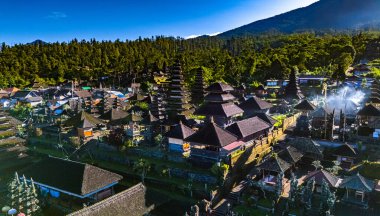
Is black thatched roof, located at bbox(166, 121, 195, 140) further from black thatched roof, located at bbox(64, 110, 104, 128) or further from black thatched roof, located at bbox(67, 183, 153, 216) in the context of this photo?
black thatched roof, located at bbox(64, 110, 104, 128)

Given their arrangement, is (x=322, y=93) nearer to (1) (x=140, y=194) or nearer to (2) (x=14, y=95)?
(1) (x=140, y=194)

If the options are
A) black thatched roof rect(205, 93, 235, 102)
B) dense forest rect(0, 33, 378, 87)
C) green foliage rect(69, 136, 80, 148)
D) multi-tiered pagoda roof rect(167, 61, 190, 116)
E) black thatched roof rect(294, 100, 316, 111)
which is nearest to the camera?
green foliage rect(69, 136, 80, 148)

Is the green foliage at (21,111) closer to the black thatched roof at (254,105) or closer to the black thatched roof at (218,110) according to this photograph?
the black thatched roof at (218,110)

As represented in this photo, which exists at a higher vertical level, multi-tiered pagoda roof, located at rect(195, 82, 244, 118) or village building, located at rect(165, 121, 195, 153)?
multi-tiered pagoda roof, located at rect(195, 82, 244, 118)

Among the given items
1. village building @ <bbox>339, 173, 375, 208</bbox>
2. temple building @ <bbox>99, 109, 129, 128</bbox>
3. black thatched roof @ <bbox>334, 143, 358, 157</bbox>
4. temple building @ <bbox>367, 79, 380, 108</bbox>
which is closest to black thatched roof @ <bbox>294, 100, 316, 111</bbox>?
temple building @ <bbox>367, 79, 380, 108</bbox>

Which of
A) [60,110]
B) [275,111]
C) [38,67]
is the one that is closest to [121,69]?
[38,67]
